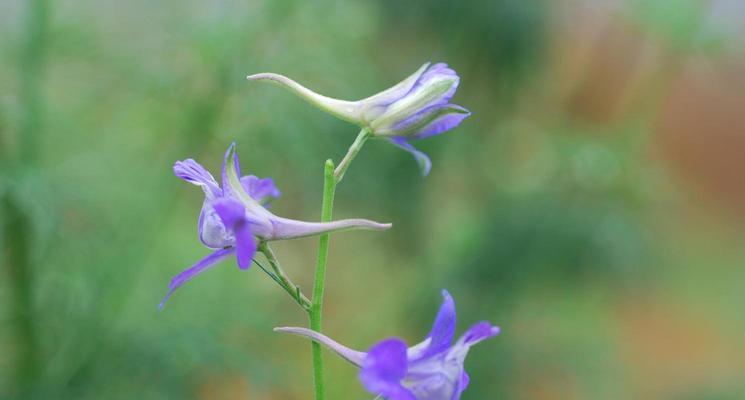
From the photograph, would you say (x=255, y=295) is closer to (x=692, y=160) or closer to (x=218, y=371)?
(x=218, y=371)

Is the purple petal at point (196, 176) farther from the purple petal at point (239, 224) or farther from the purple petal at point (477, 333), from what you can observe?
the purple petal at point (477, 333)

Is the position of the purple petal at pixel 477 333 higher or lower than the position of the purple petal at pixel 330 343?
higher

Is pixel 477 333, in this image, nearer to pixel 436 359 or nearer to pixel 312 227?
pixel 436 359

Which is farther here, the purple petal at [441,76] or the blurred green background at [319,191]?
the blurred green background at [319,191]

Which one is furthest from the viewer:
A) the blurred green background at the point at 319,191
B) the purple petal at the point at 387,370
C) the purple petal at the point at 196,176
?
the blurred green background at the point at 319,191

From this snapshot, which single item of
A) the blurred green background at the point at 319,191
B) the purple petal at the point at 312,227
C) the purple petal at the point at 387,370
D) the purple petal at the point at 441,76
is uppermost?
the blurred green background at the point at 319,191

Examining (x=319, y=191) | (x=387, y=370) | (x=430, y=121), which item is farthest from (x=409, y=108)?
(x=319, y=191)

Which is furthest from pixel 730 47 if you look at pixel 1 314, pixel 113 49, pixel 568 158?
pixel 1 314

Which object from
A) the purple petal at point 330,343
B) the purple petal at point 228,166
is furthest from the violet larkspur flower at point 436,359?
the purple petal at point 228,166
